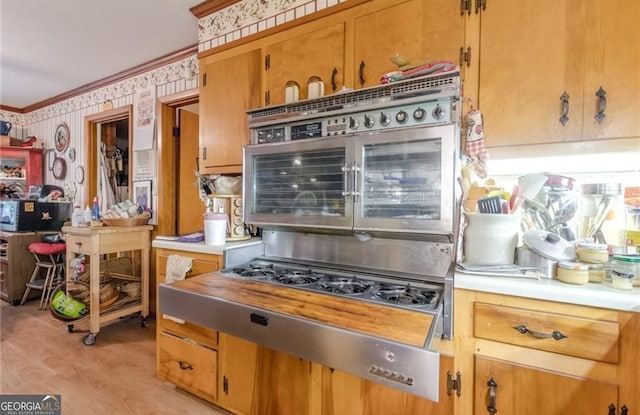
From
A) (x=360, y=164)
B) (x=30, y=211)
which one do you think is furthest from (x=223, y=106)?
(x=30, y=211)

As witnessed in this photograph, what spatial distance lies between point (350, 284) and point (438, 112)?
797mm

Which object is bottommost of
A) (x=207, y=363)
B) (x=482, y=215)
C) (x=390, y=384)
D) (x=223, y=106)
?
(x=207, y=363)

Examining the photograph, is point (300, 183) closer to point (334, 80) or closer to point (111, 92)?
point (334, 80)

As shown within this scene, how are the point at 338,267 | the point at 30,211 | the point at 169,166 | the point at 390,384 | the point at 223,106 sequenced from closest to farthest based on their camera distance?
the point at 390,384 → the point at 338,267 → the point at 223,106 → the point at 169,166 → the point at 30,211

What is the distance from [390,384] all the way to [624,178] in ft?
4.59

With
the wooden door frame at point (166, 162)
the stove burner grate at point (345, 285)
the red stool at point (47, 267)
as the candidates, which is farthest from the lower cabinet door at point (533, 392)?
the red stool at point (47, 267)

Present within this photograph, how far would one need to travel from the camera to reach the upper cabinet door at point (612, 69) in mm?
1090

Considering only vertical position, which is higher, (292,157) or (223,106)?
(223,106)

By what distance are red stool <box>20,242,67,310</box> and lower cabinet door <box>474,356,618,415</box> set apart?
4123mm

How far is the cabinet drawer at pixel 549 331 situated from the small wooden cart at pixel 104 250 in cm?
279

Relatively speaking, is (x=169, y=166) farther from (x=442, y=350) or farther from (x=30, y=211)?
(x=442, y=350)

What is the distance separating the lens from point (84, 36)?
2.54 metres

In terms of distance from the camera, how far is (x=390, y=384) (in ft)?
2.46

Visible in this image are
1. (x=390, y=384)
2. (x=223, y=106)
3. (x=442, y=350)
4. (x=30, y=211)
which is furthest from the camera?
(x=30, y=211)
